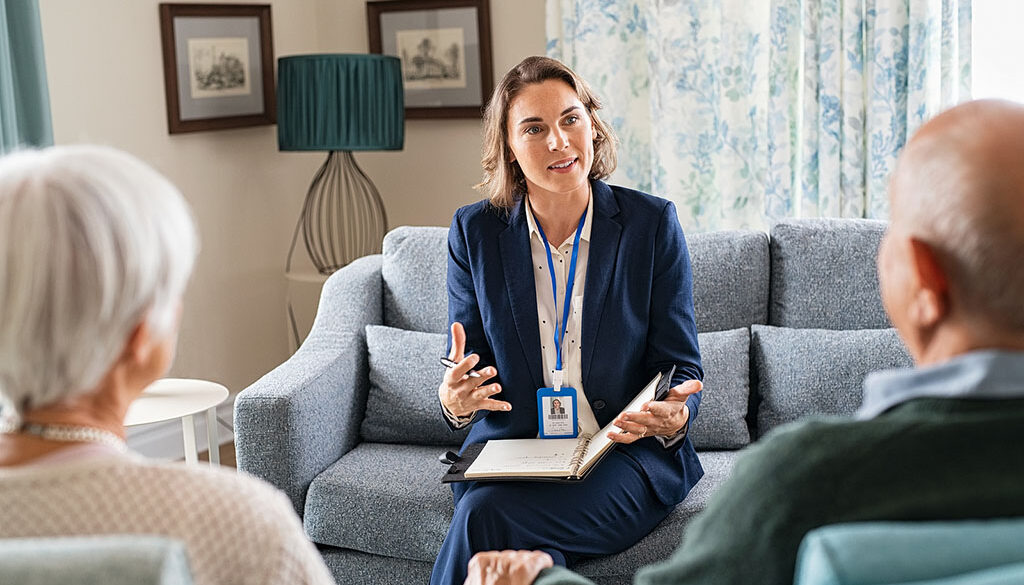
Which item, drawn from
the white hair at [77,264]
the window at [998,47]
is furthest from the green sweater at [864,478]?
the window at [998,47]

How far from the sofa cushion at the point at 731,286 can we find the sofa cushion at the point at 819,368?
5.2 inches

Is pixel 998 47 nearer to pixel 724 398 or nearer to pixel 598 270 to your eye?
pixel 724 398

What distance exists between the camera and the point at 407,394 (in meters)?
2.97

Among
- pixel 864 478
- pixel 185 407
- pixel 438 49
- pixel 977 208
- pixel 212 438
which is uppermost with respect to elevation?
pixel 438 49

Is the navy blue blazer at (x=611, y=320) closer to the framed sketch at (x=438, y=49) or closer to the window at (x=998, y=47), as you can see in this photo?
the window at (x=998, y=47)

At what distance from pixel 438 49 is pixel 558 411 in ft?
8.11

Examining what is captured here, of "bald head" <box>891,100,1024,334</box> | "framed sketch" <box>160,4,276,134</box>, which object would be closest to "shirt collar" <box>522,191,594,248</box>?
"bald head" <box>891,100,1024,334</box>

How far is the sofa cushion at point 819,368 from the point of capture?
9.03 ft

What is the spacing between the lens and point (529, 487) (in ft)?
7.68

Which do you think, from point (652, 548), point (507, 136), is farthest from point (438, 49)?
point (652, 548)

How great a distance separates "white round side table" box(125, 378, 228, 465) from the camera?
279cm

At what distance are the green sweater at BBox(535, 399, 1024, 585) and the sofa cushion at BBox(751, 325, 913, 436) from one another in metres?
1.65

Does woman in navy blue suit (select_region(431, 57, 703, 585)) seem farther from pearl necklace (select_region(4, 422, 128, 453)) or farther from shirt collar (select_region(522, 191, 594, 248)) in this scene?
pearl necklace (select_region(4, 422, 128, 453))

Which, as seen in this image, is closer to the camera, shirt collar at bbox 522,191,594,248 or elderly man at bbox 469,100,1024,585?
elderly man at bbox 469,100,1024,585
